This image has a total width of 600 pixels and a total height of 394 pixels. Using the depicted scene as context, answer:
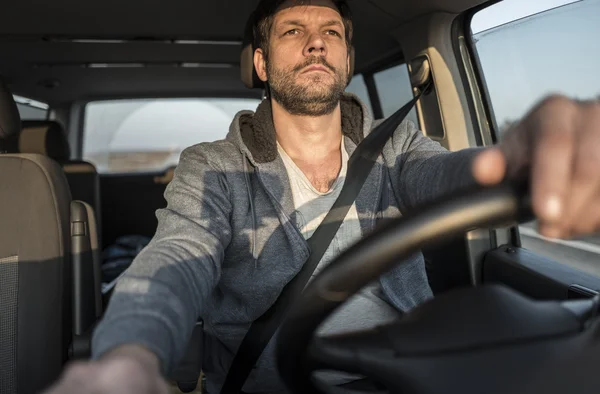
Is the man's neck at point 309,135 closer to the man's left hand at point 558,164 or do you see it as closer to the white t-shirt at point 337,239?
the white t-shirt at point 337,239

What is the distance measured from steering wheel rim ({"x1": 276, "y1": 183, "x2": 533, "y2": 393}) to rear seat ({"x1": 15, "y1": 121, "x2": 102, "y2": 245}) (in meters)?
2.42

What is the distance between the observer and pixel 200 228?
116 centimetres

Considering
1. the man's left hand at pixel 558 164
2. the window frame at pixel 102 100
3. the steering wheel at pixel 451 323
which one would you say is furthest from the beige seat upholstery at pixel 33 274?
the window frame at pixel 102 100

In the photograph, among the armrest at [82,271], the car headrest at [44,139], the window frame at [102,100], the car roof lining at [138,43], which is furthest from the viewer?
the window frame at [102,100]

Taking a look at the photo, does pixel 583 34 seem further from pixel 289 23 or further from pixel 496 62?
pixel 289 23

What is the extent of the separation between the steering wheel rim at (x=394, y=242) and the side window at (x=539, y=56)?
935 millimetres

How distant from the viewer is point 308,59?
5.52 feet

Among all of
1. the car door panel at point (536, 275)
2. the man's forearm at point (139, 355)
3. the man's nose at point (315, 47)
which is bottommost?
the car door panel at point (536, 275)

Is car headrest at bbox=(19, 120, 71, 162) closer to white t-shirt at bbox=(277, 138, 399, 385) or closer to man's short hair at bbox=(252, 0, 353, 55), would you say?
man's short hair at bbox=(252, 0, 353, 55)

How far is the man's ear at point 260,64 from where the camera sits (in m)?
1.85

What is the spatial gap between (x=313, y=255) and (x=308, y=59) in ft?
2.26

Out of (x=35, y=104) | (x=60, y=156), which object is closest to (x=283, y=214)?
(x=60, y=156)

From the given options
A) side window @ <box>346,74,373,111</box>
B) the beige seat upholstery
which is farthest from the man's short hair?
side window @ <box>346,74,373,111</box>

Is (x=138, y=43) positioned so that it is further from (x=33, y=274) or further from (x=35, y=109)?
(x=33, y=274)
